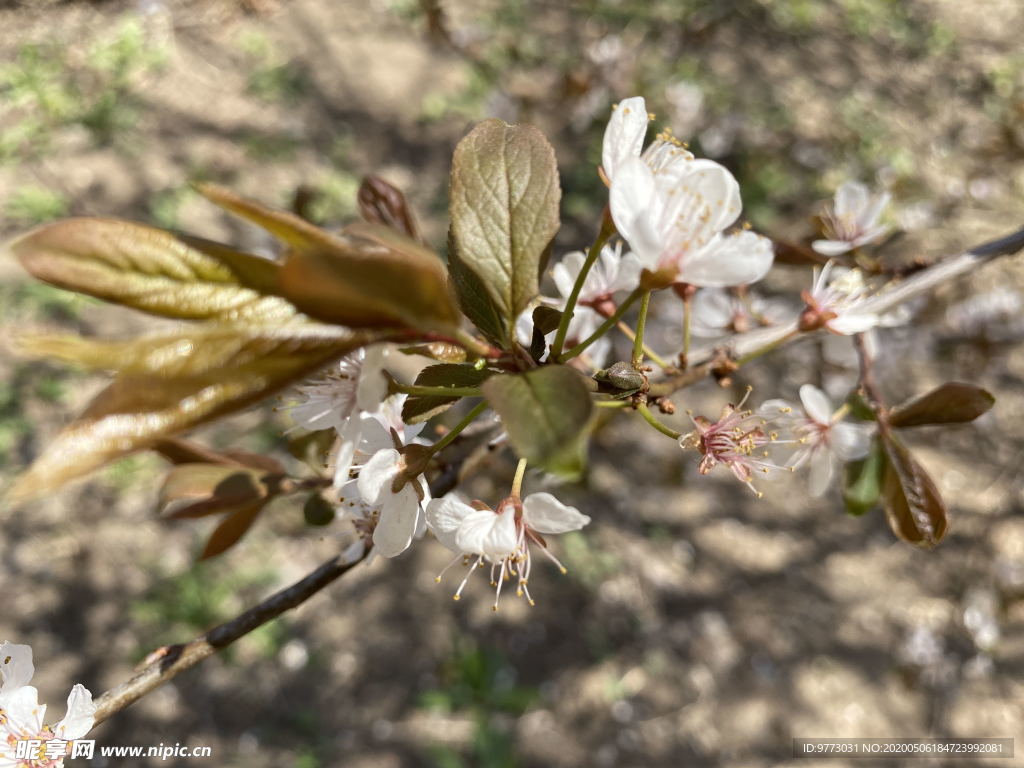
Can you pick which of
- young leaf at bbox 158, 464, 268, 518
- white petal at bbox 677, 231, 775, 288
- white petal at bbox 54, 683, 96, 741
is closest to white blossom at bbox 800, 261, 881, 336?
white petal at bbox 677, 231, 775, 288

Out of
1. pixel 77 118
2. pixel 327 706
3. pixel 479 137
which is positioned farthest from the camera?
pixel 77 118

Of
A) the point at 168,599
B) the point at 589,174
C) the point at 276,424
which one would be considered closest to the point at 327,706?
the point at 168,599

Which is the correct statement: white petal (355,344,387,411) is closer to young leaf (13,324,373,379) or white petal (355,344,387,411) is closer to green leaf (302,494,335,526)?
young leaf (13,324,373,379)

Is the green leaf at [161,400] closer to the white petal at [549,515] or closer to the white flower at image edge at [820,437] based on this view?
the white petal at [549,515]

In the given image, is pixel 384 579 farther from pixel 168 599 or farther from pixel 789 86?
pixel 789 86

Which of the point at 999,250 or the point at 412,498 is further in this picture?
the point at 999,250

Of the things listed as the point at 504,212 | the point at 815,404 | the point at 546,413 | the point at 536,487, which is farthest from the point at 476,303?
the point at 536,487
